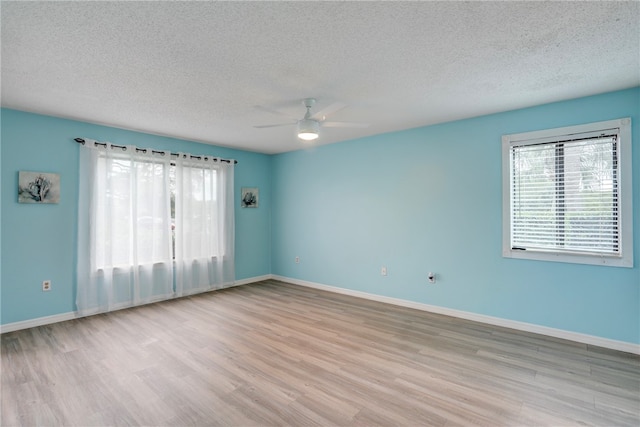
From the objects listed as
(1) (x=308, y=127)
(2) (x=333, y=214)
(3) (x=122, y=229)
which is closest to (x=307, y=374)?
(1) (x=308, y=127)

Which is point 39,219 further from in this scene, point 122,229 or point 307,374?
point 307,374

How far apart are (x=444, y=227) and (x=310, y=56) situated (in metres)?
2.90

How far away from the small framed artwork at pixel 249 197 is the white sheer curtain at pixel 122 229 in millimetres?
1483

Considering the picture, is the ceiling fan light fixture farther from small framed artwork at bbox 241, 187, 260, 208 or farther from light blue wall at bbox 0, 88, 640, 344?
small framed artwork at bbox 241, 187, 260, 208

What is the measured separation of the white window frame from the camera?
3014 mm

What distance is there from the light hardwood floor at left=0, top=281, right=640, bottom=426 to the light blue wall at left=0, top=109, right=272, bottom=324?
38 centimetres

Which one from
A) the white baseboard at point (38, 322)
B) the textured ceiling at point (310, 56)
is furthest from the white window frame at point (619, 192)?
the white baseboard at point (38, 322)

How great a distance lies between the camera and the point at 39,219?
3.78 m

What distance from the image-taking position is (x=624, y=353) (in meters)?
2.98

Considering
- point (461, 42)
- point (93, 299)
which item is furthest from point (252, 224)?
point (461, 42)

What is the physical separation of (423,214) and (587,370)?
2.34m

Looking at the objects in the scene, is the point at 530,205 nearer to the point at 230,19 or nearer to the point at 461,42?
the point at 461,42

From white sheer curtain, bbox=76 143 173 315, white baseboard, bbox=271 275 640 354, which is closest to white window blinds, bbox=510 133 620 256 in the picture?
white baseboard, bbox=271 275 640 354

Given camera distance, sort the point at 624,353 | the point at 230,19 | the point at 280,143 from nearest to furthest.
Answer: the point at 230,19
the point at 624,353
the point at 280,143
